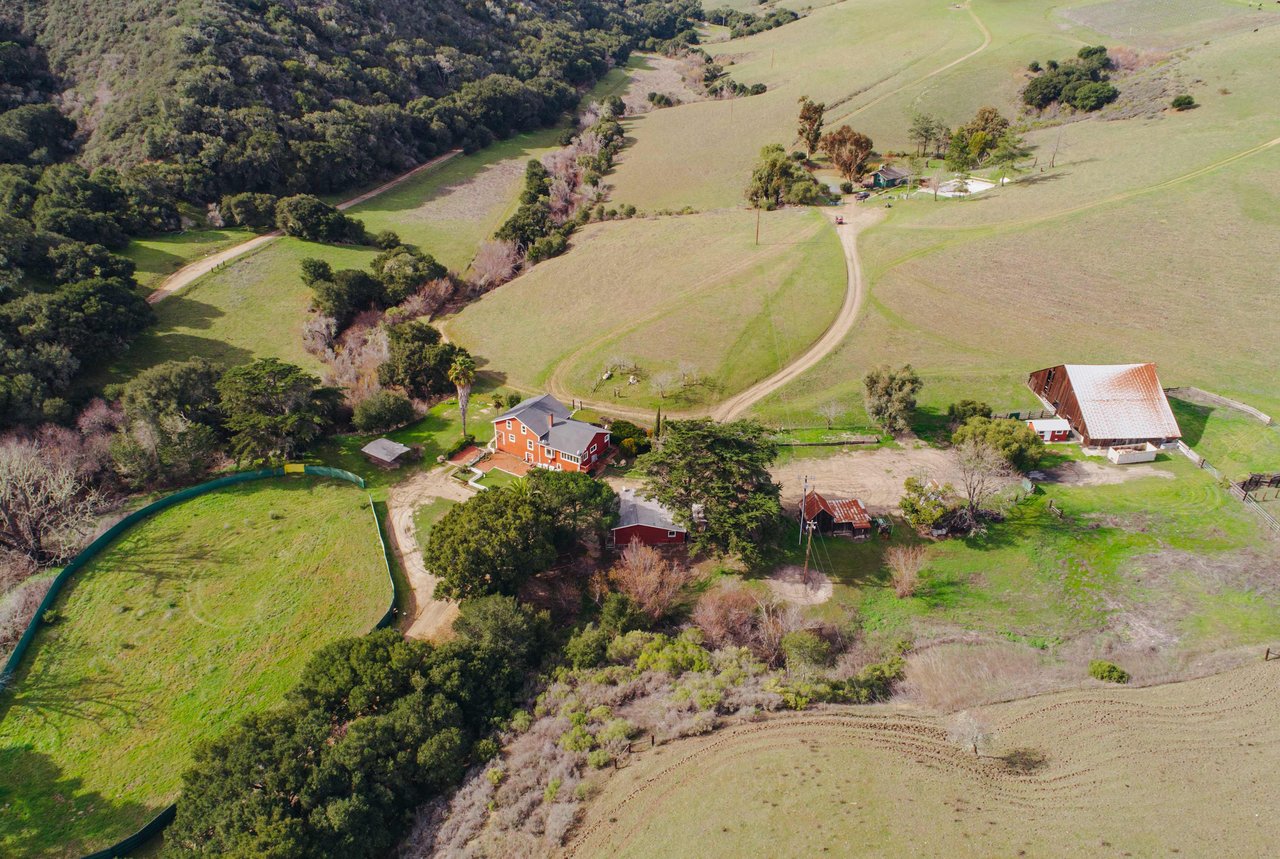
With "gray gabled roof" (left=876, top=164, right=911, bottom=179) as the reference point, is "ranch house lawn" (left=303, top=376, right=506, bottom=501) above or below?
below

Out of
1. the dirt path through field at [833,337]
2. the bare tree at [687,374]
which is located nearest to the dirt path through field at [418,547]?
the bare tree at [687,374]

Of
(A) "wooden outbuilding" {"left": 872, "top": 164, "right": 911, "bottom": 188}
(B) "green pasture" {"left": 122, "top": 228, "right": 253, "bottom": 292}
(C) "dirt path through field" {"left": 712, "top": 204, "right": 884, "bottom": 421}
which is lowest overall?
(C) "dirt path through field" {"left": 712, "top": 204, "right": 884, "bottom": 421}

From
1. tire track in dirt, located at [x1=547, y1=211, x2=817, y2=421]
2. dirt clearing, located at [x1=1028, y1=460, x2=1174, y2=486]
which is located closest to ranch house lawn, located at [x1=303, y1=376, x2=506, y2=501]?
tire track in dirt, located at [x1=547, y1=211, x2=817, y2=421]

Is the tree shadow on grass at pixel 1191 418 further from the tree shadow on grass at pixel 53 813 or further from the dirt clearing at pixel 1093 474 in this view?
the tree shadow on grass at pixel 53 813

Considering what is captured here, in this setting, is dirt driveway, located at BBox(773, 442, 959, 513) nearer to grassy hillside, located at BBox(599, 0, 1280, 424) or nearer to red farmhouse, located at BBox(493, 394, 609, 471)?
grassy hillside, located at BBox(599, 0, 1280, 424)

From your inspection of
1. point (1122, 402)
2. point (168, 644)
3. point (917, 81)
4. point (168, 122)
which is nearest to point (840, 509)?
point (1122, 402)
